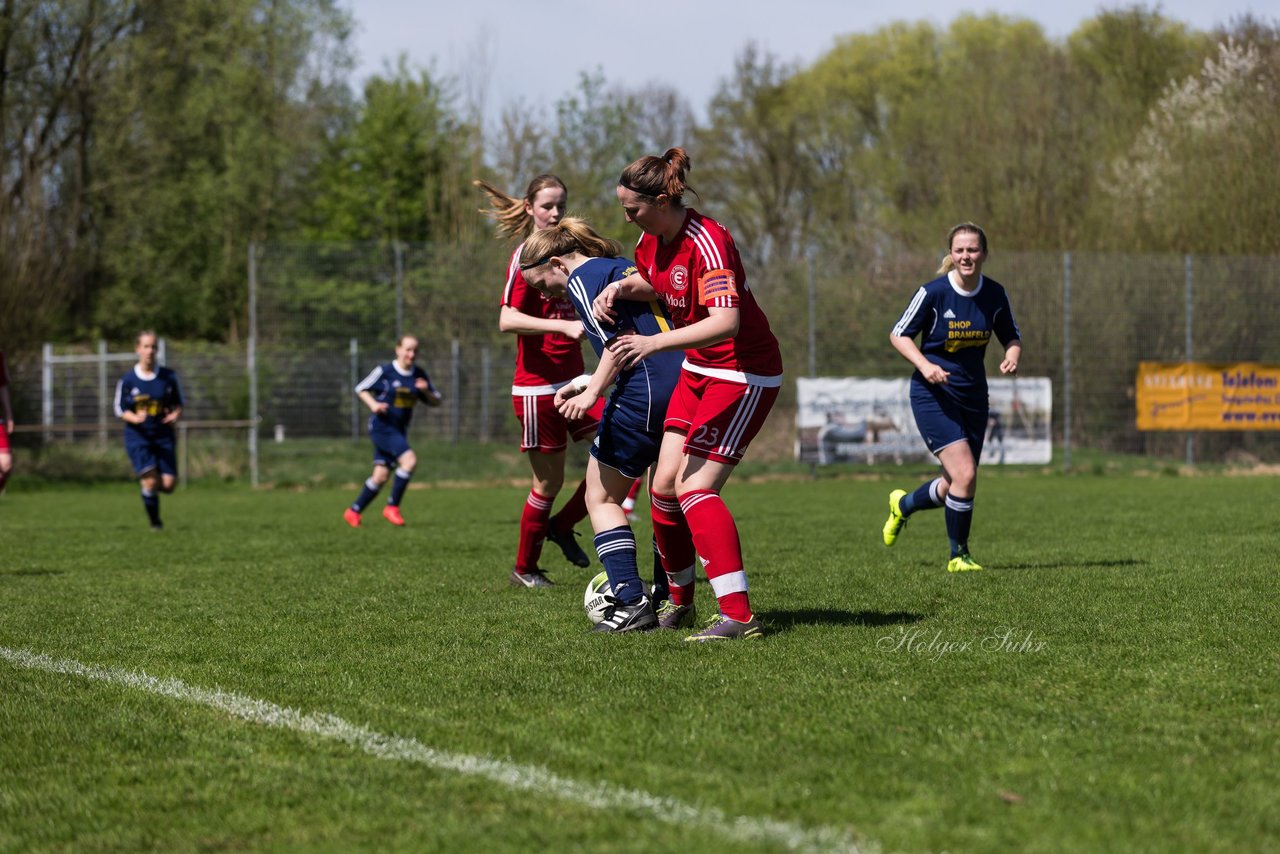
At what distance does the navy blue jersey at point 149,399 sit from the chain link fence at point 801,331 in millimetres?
8389

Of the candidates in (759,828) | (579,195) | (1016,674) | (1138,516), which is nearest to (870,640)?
(1016,674)

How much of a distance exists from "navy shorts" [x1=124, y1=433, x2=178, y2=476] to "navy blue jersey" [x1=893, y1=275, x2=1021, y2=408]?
Answer: 8507 mm

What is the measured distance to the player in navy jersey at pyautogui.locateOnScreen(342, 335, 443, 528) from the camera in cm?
1463

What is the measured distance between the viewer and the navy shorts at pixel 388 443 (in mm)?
14875

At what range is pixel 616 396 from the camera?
631 cm

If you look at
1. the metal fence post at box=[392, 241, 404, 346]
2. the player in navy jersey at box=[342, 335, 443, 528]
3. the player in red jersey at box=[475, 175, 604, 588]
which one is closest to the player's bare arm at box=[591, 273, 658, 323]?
the player in red jersey at box=[475, 175, 604, 588]

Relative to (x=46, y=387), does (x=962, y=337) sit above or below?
above

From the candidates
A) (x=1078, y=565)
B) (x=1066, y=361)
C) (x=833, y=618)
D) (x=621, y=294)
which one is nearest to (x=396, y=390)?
(x=1078, y=565)

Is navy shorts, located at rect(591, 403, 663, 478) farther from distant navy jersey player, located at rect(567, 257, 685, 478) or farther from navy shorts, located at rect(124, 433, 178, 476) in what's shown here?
navy shorts, located at rect(124, 433, 178, 476)

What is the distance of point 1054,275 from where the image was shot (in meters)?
24.3

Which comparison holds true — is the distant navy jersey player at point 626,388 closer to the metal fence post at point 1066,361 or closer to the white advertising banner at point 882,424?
the white advertising banner at point 882,424

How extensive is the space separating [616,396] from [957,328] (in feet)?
11.1

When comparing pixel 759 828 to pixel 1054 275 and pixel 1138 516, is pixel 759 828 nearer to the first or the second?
pixel 1138 516

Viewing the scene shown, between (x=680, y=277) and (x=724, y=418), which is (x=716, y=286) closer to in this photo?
(x=680, y=277)
